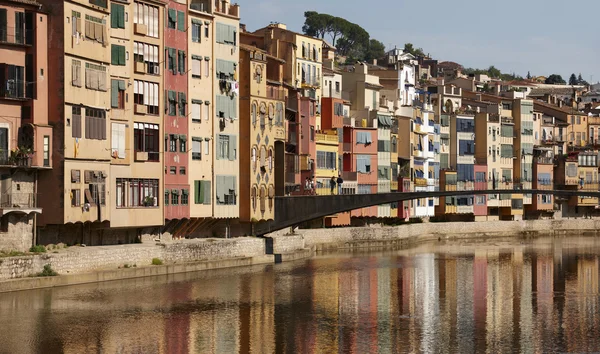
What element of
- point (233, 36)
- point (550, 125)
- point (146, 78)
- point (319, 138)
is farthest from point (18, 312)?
point (550, 125)

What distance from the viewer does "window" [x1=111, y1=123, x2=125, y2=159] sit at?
6016 cm

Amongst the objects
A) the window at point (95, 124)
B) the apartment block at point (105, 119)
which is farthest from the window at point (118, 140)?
the window at point (95, 124)

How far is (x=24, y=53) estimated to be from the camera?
54094 mm

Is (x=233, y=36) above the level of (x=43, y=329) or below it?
above

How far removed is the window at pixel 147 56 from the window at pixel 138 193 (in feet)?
17.4

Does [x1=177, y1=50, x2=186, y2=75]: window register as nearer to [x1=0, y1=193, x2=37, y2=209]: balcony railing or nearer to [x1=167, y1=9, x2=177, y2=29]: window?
[x1=167, y1=9, x2=177, y2=29]: window

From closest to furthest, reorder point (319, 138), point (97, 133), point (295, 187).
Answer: point (97, 133), point (295, 187), point (319, 138)

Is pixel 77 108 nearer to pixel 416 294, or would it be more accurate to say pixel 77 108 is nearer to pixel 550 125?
pixel 416 294

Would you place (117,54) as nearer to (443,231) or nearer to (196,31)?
(196,31)

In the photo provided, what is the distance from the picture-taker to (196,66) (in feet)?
224

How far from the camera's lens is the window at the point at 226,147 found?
230 ft

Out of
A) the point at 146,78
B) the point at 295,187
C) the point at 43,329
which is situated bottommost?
the point at 43,329

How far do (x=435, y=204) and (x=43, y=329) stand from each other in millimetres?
70383

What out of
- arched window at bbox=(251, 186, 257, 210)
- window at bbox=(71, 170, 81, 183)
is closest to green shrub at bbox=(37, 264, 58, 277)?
window at bbox=(71, 170, 81, 183)
